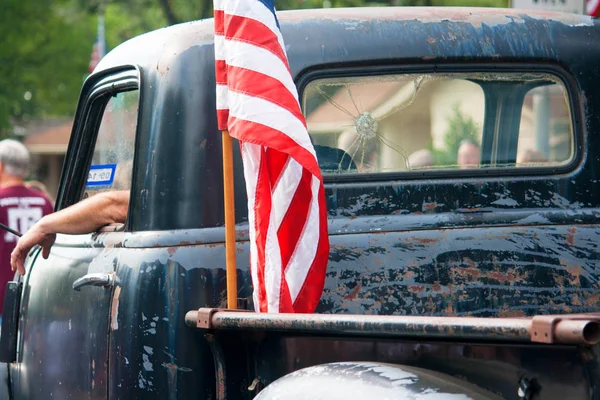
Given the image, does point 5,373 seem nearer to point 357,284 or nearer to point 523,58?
point 357,284

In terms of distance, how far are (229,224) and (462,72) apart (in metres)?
0.98

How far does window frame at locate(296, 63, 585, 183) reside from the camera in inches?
123

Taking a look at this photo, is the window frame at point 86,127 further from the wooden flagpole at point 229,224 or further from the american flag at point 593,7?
the american flag at point 593,7

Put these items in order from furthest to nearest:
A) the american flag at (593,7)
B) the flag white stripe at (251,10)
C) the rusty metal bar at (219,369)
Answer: the american flag at (593,7) < the flag white stripe at (251,10) < the rusty metal bar at (219,369)

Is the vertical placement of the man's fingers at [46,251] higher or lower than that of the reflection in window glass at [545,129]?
lower

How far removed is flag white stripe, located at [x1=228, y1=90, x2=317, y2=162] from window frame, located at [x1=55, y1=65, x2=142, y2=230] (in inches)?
29.2

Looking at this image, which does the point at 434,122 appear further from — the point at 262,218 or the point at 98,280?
the point at 98,280

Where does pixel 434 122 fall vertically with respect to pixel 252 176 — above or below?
above

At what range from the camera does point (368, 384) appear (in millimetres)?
2299

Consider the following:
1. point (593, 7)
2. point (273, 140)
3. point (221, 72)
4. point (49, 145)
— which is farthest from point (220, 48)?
point (49, 145)

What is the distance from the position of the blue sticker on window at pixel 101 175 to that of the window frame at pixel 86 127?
5 cm

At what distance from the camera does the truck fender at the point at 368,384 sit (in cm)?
223

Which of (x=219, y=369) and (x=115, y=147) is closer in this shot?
(x=219, y=369)

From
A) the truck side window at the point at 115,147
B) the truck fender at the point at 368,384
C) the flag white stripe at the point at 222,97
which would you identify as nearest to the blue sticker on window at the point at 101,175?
the truck side window at the point at 115,147
